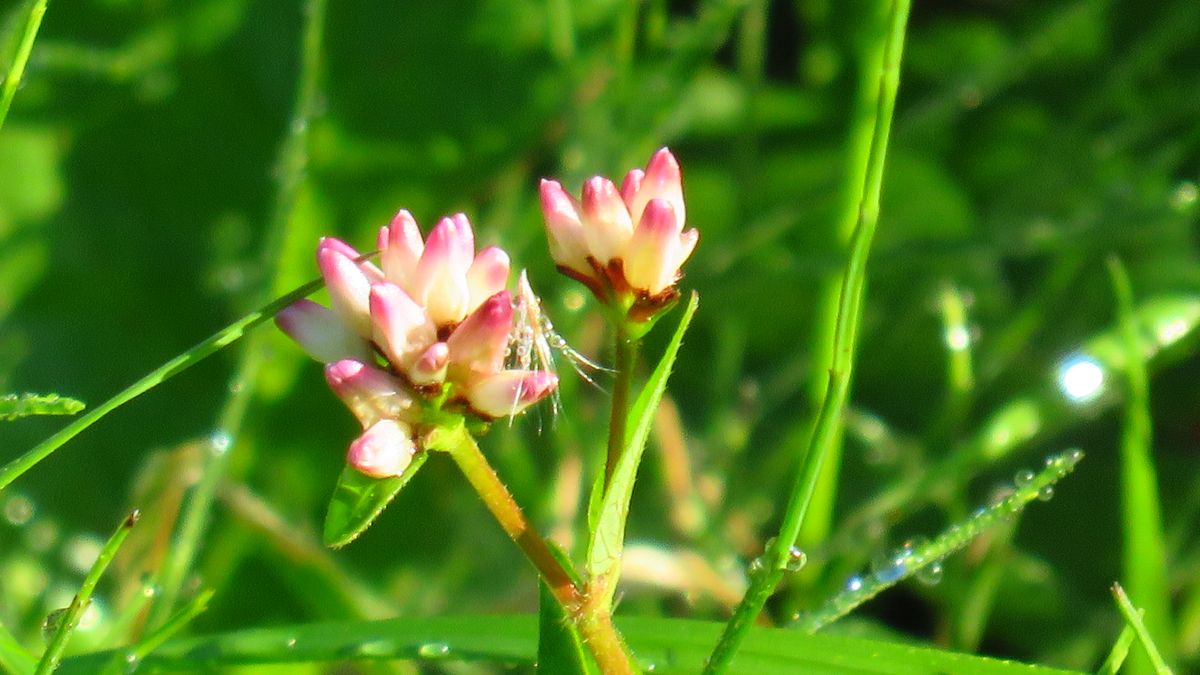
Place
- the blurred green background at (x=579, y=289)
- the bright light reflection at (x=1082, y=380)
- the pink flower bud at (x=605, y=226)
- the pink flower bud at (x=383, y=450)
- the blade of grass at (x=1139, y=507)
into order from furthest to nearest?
1. the blurred green background at (x=579, y=289)
2. the bright light reflection at (x=1082, y=380)
3. the blade of grass at (x=1139, y=507)
4. the pink flower bud at (x=605, y=226)
5. the pink flower bud at (x=383, y=450)

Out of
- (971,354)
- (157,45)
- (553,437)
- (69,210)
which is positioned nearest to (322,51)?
(157,45)

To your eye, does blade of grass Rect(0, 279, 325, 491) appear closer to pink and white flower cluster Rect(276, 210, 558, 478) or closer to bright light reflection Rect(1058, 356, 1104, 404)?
pink and white flower cluster Rect(276, 210, 558, 478)

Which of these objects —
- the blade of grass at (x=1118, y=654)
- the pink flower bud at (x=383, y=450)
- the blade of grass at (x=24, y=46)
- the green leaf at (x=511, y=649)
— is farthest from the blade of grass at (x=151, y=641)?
the blade of grass at (x=1118, y=654)

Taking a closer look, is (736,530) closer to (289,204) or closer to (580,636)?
(289,204)

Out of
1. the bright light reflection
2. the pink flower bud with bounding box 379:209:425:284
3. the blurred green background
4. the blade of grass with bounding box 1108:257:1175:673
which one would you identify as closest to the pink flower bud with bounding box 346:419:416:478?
the pink flower bud with bounding box 379:209:425:284

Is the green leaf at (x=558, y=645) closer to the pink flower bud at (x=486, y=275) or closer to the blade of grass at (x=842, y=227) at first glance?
the pink flower bud at (x=486, y=275)
